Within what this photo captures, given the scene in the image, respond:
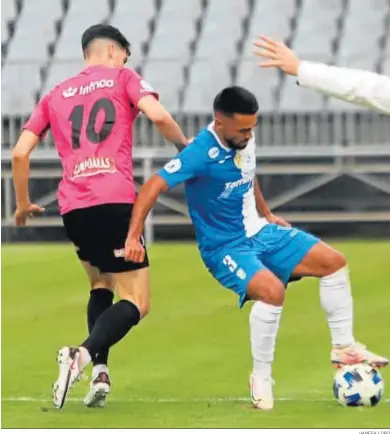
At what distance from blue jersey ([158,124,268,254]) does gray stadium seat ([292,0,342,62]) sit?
16.3 meters

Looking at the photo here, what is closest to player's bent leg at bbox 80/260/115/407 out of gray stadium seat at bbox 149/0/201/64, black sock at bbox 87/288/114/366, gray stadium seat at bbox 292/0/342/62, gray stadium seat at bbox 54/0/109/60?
black sock at bbox 87/288/114/366

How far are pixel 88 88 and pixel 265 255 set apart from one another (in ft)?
4.24

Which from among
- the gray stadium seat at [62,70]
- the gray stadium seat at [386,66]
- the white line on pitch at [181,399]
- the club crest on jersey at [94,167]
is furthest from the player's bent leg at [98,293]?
the gray stadium seat at [62,70]

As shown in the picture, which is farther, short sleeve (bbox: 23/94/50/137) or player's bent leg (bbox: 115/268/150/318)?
short sleeve (bbox: 23/94/50/137)

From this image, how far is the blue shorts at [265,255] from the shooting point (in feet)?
26.6

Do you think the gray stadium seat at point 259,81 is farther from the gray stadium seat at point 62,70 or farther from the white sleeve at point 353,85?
the white sleeve at point 353,85

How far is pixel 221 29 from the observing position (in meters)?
25.6

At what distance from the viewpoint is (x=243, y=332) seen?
11828 mm

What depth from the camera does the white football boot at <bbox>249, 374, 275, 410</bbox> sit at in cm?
785

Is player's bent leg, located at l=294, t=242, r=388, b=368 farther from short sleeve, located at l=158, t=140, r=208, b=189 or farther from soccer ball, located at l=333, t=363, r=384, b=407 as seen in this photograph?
short sleeve, located at l=158, t=140, r=208, b=189

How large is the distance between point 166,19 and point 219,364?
16.1 m

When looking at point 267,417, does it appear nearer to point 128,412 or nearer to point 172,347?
point 128,412

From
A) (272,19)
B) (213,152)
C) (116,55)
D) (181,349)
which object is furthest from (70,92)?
(272,19)

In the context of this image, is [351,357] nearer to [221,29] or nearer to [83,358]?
[83,358]
